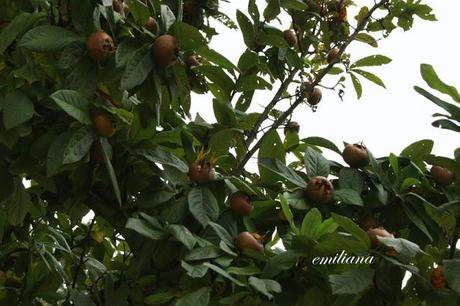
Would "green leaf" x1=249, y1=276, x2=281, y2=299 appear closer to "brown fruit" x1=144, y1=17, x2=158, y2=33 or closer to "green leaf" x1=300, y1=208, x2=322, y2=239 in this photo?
"green leaf" x1=300, y1=208, x2=322, y2=239

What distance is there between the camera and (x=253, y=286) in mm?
1194

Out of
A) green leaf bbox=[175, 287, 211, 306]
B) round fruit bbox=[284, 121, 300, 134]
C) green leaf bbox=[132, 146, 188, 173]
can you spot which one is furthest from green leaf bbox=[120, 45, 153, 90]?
round fruit bbox=[284, 121, 300, 134]

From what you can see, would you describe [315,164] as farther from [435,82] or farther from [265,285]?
[265,285]

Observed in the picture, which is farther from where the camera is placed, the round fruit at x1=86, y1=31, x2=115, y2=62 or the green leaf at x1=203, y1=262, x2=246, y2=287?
the round fruit at x1=86, y1=31, x2=115, y2=62

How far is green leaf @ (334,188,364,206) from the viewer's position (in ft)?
4.66

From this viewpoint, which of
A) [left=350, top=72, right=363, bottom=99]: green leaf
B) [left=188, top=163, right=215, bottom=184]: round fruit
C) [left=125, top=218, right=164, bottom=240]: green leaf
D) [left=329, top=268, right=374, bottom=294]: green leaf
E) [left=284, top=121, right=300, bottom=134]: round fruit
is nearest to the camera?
[left=329, top=268, right=374, bottom=294]: green leaf

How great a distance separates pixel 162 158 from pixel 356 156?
0.37m

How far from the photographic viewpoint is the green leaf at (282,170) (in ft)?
4.81

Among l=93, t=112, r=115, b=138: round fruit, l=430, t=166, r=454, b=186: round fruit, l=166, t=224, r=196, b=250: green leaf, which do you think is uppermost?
l=430, t=166, r=454, b=186: round fruit

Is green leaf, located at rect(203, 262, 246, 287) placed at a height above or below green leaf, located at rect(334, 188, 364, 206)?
below

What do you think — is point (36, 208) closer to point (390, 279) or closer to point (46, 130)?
point (46, 130)

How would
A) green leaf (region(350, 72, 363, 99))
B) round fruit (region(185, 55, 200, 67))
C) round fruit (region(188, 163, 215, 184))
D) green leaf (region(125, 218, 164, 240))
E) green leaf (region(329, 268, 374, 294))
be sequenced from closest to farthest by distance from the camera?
green leaf (region(329, 268, 374, 294))
green leaf (region(125, 218, 164, 240))
round fruit (region(188, 163, 215, 184))
round fruit (region(185, 55, 200, 67))
green leaf (region(350, 72, 363, 99))

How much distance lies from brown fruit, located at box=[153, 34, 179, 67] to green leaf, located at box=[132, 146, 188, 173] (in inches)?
5.6

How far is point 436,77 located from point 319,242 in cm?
37
